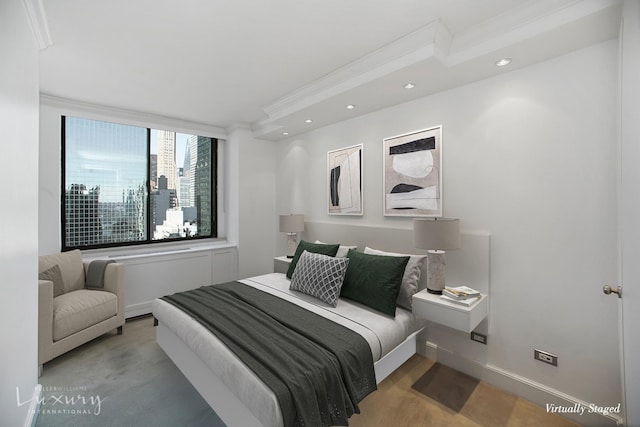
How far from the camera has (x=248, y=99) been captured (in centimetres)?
329

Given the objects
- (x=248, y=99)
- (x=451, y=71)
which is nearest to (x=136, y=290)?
(x=248, y=99)

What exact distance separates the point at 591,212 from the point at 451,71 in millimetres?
1417

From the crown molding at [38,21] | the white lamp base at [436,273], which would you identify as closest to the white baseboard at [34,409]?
the crown molding at [38,21]

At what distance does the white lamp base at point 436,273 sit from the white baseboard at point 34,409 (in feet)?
9.31

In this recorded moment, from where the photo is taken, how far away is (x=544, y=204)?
2014 millimetres

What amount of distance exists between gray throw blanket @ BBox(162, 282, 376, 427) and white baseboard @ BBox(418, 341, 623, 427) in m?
1.13

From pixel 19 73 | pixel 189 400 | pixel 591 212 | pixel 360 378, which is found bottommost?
pixel 189 400

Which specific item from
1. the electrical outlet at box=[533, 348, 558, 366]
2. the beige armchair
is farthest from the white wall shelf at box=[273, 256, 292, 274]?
the electrical outlet at box=[533, 348, 558, 366]

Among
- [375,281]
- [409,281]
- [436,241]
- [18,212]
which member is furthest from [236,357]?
[436,241]

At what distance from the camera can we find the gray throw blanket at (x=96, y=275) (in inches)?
120

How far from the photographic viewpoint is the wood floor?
1835 millimetres

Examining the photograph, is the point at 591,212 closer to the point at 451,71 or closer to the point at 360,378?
the point at 451,71

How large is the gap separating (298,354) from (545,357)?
1.83 metres

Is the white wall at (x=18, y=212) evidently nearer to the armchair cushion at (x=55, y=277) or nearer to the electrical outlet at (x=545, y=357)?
the armchair cushion at (x=55, y=277)
